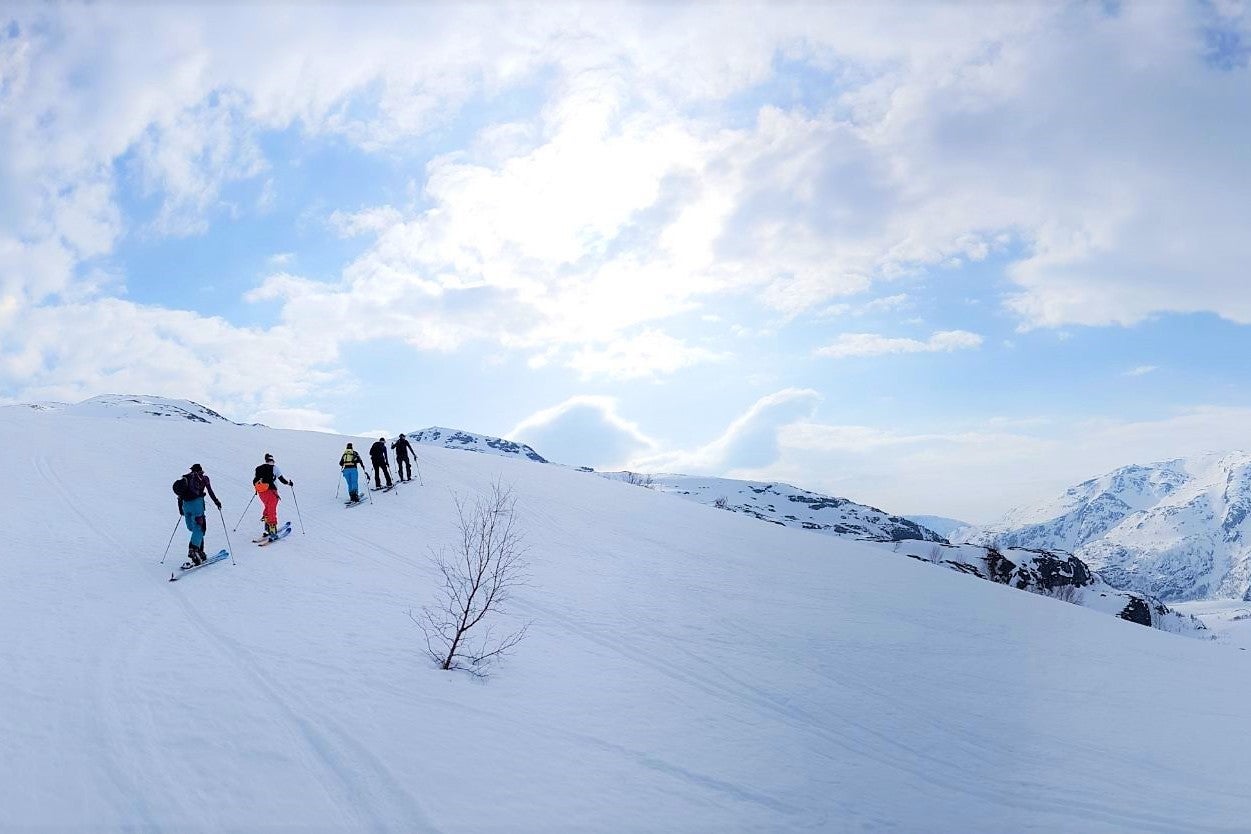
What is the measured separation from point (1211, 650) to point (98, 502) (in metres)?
30.5

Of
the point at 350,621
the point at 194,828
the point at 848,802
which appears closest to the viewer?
the point at 194,828

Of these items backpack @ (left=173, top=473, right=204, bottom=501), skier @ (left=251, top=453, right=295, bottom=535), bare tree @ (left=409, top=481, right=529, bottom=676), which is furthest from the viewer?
skier @ (left=251, top=453, right=295, bottom=535)

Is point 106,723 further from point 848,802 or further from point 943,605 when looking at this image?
point 943,605

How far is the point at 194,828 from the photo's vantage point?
257 inches

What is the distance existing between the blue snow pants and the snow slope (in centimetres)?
94

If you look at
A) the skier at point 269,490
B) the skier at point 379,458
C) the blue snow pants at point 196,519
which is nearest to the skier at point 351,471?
the skier at point 379,458

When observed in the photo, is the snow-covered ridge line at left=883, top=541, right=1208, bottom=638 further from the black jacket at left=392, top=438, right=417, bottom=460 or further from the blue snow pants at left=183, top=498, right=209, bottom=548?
the blue snow pants at left=183, top=498, right=209, bottom=548

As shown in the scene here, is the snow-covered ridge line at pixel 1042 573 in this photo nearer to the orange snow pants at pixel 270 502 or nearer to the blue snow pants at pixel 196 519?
the orange snow pants at pixel 270 502

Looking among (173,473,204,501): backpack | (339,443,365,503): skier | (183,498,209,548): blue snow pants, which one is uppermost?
(339,443,365,503): skier

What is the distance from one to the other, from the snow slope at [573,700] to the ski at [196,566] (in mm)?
346

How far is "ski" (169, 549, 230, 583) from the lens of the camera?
45.4 feet

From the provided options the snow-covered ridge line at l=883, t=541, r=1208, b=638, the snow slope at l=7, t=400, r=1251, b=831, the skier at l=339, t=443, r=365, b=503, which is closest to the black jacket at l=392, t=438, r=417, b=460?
the skier at l=339, t=443, r=365, b=503

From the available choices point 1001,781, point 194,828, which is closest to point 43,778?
point 194,828

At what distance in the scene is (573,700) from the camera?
10.5 metres
